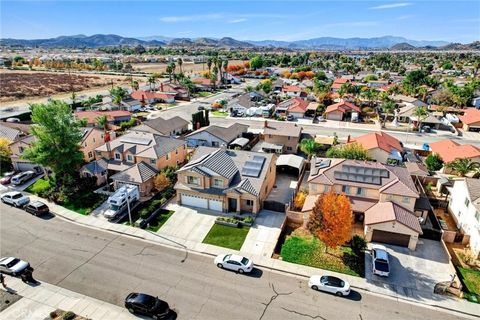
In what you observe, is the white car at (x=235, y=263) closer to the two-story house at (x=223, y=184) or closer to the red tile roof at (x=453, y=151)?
the two-story house at (x=223, y=184)

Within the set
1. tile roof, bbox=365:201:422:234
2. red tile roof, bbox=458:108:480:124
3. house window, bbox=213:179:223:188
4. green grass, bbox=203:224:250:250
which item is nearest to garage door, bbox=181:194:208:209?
house window, bbox=213:179:223:188

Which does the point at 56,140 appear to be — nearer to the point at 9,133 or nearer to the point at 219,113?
the point at 9,133

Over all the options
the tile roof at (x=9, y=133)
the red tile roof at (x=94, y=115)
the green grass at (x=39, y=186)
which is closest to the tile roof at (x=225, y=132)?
the red tile roof at (x=94, y=115)

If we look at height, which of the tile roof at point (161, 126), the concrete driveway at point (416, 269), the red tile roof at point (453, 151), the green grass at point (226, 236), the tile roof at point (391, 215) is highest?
the tile roof at point (161, 126)

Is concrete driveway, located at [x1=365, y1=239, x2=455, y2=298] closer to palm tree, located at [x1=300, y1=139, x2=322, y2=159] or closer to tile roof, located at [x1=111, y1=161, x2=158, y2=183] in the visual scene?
palm tree, located at [x1=300, y1=139, x2=322, y2=159]

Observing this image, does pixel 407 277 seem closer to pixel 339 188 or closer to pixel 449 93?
pixel 339 188

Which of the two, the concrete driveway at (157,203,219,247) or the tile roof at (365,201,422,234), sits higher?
the tile roof at (365,201,422,234)

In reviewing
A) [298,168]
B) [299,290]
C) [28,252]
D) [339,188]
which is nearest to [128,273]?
[28,252]

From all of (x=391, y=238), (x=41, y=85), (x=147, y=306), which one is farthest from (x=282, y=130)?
(x=41, y=85)
